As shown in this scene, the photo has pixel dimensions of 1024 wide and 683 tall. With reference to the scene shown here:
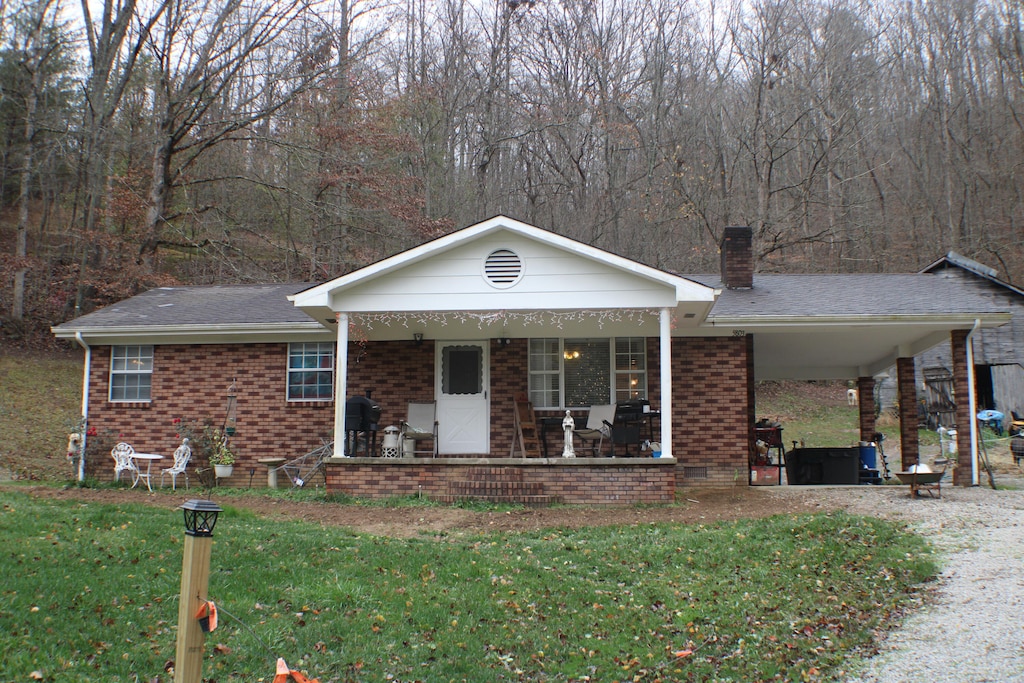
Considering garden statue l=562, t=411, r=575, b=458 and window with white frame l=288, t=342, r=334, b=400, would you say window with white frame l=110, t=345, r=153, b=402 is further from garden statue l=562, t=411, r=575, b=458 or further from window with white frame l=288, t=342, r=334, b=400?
garden statue l=562, t=411, r=575, b=458

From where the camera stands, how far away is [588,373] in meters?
14.0

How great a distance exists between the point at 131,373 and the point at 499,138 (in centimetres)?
1341

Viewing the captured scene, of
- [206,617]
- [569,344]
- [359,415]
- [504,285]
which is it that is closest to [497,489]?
[359,415]

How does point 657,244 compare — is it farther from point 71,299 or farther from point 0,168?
point 0,168

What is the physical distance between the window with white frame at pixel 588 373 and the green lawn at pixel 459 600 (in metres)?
4.85

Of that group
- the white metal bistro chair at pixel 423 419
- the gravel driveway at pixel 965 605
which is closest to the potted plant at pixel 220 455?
the white metal bistro chair at pixel 423 419

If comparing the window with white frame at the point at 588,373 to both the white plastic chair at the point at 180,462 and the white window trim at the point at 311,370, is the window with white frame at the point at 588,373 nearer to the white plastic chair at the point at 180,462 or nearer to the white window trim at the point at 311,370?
the white window trim at the point at 311,370

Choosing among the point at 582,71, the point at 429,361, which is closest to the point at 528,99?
the point at 582,71

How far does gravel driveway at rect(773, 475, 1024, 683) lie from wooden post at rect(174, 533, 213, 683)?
3.96m

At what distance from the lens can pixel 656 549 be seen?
8.50 m

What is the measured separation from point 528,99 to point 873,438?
1392 centimetres

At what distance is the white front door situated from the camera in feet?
45.8

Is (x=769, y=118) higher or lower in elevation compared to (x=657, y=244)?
higher

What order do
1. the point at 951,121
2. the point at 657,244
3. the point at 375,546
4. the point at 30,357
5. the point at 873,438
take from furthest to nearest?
the point at 951,121
the point at 657,244
the point at 30,357
the point at 873,438
the point at 375,546
